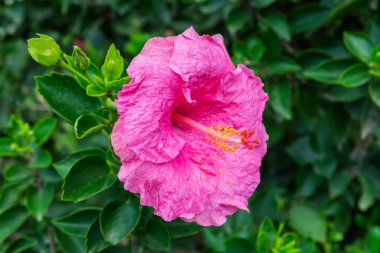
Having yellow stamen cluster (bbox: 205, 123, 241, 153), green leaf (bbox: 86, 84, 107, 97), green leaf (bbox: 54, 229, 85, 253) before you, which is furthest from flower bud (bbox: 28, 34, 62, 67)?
green leaf (bbox: 54, 229, 85, 253)

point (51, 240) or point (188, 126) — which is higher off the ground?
point (188, 126)

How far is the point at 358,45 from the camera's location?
1794mm

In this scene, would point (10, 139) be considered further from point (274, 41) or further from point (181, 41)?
point (274, 41)

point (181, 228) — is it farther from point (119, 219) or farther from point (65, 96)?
point (65, 96)

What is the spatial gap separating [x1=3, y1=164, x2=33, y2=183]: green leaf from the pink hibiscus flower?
2.07 ft

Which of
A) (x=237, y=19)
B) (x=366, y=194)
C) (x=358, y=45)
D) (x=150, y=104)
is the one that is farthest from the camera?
(x=366, y=194)

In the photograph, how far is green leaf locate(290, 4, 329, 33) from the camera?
204cm

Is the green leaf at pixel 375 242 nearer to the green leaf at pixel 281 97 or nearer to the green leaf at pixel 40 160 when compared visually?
the green leaf at pixel 281 97

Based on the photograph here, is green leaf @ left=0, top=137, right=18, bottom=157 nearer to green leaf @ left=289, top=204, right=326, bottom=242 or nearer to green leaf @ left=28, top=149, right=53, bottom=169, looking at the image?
green leaf @ left=28, top=149, right=53, bottom=169

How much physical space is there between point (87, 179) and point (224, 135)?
376 millimetres

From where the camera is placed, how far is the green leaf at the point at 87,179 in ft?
4.03

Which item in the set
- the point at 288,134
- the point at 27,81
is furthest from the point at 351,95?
the point at 27,81

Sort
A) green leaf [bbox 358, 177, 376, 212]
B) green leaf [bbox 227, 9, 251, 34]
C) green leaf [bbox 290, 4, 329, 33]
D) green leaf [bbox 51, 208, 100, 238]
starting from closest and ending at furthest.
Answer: green leaf [bbox 51, 208, 100, 238] < green leaf [bbox 227, 9, 251, 34] < green leaf [bbox 290, 4, 329, 33] < green leaf [bbox 358, 177, 376, 212]

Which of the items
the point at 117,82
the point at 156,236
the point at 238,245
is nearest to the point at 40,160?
the point at 156,236
